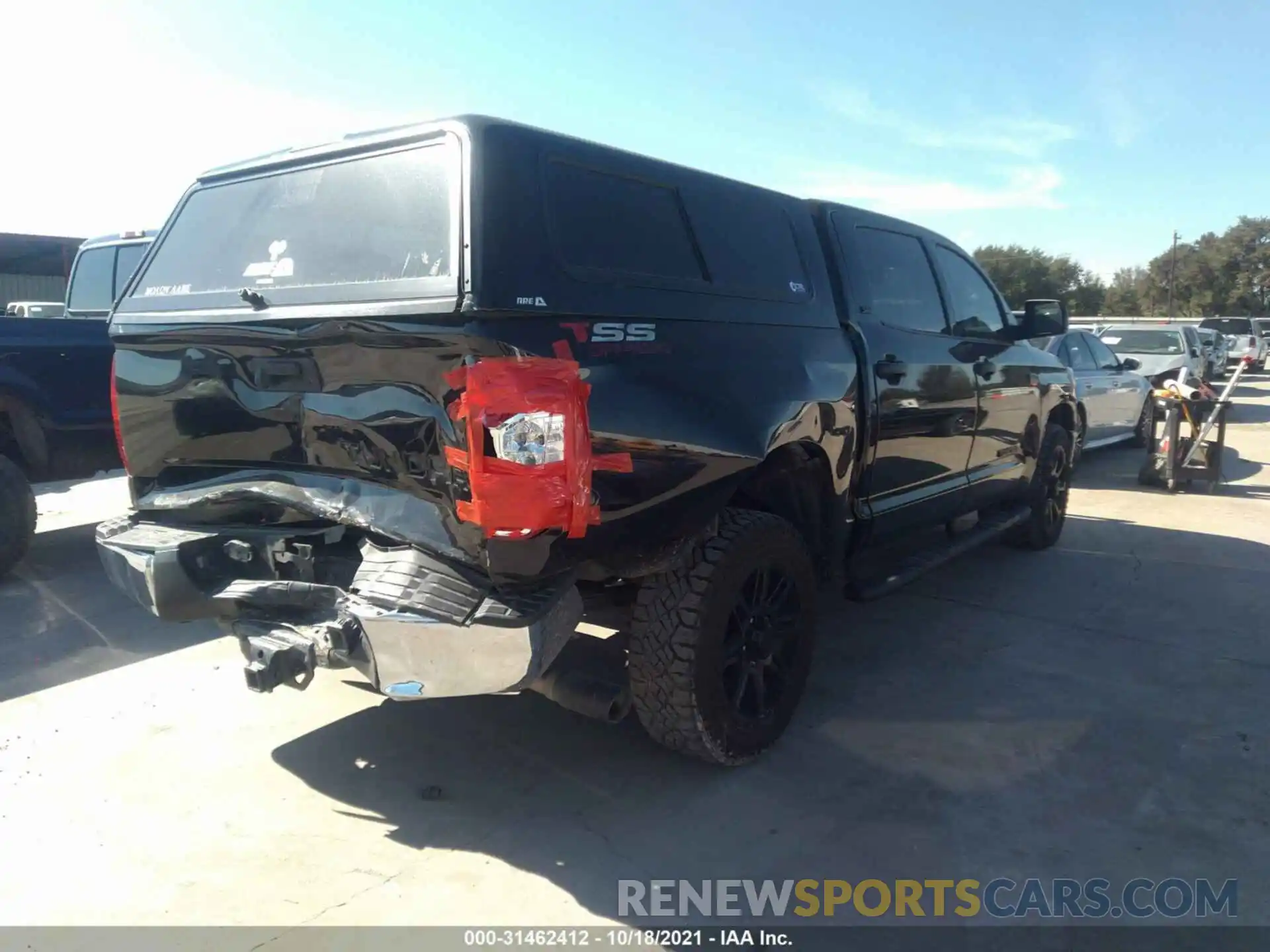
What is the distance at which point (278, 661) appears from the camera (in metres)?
2.89

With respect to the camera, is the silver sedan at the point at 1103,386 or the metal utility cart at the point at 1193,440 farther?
the silver sedan at the point at 1103,386

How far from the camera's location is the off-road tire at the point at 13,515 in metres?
5.84

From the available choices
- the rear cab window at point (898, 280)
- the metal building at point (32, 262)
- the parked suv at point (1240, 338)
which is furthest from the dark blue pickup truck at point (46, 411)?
the parked suv at point (1240, 338)

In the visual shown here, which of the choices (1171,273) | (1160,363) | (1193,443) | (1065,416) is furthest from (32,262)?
(1171,273)

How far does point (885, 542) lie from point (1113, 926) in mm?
2208

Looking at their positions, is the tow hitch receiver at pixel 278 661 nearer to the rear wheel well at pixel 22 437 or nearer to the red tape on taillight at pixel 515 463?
the red tape on taillight at pixel 515 463

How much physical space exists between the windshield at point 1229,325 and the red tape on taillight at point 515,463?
106ft

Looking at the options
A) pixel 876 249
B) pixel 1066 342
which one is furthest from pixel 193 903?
pixel 1066 342

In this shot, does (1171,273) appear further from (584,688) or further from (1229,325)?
(584,688)

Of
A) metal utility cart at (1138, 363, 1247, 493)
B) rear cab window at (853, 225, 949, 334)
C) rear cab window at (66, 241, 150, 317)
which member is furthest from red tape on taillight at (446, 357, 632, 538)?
metal utility cart at (1138, 363, 1247, 493)

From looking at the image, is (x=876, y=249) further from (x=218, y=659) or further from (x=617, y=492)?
(x=218, y=659)

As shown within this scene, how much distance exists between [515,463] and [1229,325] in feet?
119

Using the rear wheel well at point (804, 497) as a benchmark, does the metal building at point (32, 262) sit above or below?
above

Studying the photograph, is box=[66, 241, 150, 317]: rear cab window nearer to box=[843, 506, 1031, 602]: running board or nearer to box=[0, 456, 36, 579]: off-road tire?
box=[0, 456, 36, 579]: off-road tire
